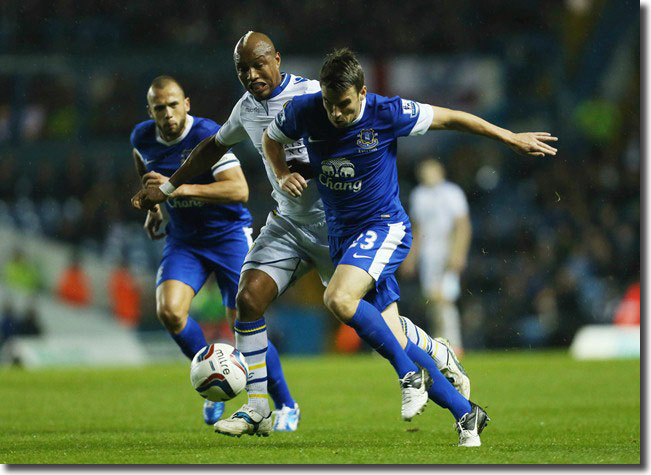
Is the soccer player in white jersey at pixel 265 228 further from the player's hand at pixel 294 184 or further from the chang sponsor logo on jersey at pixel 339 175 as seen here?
the player's hand at pixel 294 184

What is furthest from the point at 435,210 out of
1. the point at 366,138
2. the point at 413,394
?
the point at 413,394

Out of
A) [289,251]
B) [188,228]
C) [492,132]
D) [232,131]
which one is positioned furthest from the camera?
[188,228]

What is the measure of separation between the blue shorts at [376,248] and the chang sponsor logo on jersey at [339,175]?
0.26 m

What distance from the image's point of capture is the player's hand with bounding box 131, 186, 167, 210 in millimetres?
6773

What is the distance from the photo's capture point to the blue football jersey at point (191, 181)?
7742mm

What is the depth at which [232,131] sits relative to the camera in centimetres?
684

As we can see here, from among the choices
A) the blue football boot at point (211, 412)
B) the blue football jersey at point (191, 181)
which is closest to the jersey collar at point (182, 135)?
the blue football jersey at point (191, 181)

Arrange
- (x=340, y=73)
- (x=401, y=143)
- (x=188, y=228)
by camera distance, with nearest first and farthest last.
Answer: (x=340, y=73), (x=188, y=228), (x=401, y=143)

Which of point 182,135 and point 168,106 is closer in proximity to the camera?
point 168,106

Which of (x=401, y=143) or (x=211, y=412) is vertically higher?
(x=401, y=143)

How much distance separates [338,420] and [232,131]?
2.32 metres

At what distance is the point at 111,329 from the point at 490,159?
672 cm

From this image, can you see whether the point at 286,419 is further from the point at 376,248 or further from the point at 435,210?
the point at 435,210

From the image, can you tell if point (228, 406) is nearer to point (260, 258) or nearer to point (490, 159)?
point (260, 258)
